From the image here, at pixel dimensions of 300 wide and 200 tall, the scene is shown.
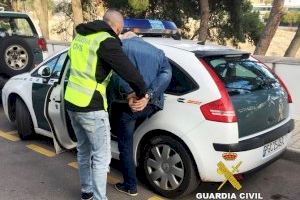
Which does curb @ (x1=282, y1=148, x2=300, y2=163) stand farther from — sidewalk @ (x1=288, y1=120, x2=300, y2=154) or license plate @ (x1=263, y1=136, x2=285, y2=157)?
license plate @ (x1=263, y1=136, x2=285, y2=157)

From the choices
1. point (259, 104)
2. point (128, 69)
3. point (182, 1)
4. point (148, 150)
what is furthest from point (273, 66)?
point (182, 1)

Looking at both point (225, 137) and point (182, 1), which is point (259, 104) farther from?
point (182, 1)

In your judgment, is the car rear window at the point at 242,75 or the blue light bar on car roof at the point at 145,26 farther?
the blue light bar on car roof at the point at 145,26

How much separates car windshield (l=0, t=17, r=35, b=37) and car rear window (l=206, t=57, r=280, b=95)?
5446mm

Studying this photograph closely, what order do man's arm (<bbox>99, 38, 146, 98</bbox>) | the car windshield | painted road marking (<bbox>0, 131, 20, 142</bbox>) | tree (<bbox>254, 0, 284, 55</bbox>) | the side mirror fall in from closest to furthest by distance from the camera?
man's arm (<bbox>99, 38, 146, 98</bbox>), the side mirror, painted road marking (<bbox>0, 131, 20, 142</bbox>), the car windshield, tree (<bbox>254, 0, 284, 55</bbox>)

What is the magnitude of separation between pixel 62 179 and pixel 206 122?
72.5 inches

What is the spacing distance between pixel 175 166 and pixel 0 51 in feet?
15.2

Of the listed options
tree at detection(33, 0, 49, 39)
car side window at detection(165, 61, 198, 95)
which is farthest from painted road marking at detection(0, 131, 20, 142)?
tree at detection(33, 0, 49, 39)

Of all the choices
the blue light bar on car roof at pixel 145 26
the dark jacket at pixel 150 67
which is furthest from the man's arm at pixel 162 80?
the blue light bar on car roof at pixel 145 26

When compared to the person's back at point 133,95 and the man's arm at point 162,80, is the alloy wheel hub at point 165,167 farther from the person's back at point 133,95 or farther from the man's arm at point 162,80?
the man's arm at point 162,80

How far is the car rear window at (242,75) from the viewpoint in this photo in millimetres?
4023

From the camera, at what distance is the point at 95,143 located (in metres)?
3.56

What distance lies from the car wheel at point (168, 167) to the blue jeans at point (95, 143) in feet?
2.09

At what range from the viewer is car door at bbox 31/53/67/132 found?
5.25 metres
